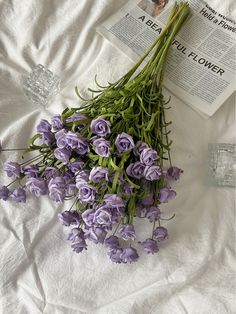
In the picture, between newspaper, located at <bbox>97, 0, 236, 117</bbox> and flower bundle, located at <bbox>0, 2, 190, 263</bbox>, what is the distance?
0.53 ft

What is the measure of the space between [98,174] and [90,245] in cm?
25

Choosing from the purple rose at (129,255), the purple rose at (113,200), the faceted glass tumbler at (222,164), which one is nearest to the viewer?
the purple rose at (113,200)

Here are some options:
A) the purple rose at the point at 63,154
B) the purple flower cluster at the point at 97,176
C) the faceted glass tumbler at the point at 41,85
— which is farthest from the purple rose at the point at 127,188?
the faceted glass tumbler at the point at 41,85

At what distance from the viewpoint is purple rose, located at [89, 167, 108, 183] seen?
0.63m

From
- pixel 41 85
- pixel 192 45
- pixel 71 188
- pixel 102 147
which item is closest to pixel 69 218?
pixel 71 188

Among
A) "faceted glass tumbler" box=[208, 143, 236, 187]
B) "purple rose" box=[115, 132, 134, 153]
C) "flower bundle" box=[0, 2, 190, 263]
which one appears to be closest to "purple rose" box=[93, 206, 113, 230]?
"flower bundle" box=[0, 2, 190, 263]

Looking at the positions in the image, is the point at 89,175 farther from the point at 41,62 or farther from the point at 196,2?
A: the point at 196,2

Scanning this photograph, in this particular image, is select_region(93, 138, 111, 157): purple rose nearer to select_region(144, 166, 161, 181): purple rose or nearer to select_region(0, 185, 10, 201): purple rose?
select_region(144, 166, 161, 181): purple rose

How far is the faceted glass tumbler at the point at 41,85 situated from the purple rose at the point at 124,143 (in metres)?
0.32

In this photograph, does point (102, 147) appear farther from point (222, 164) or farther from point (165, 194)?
point (222, 164)

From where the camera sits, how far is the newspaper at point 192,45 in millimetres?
945

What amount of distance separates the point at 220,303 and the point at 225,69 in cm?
53

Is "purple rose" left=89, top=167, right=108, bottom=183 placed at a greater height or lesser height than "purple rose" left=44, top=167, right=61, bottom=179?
greater

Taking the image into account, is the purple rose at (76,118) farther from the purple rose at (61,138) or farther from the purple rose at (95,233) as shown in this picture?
the purple rose at (95,233)
